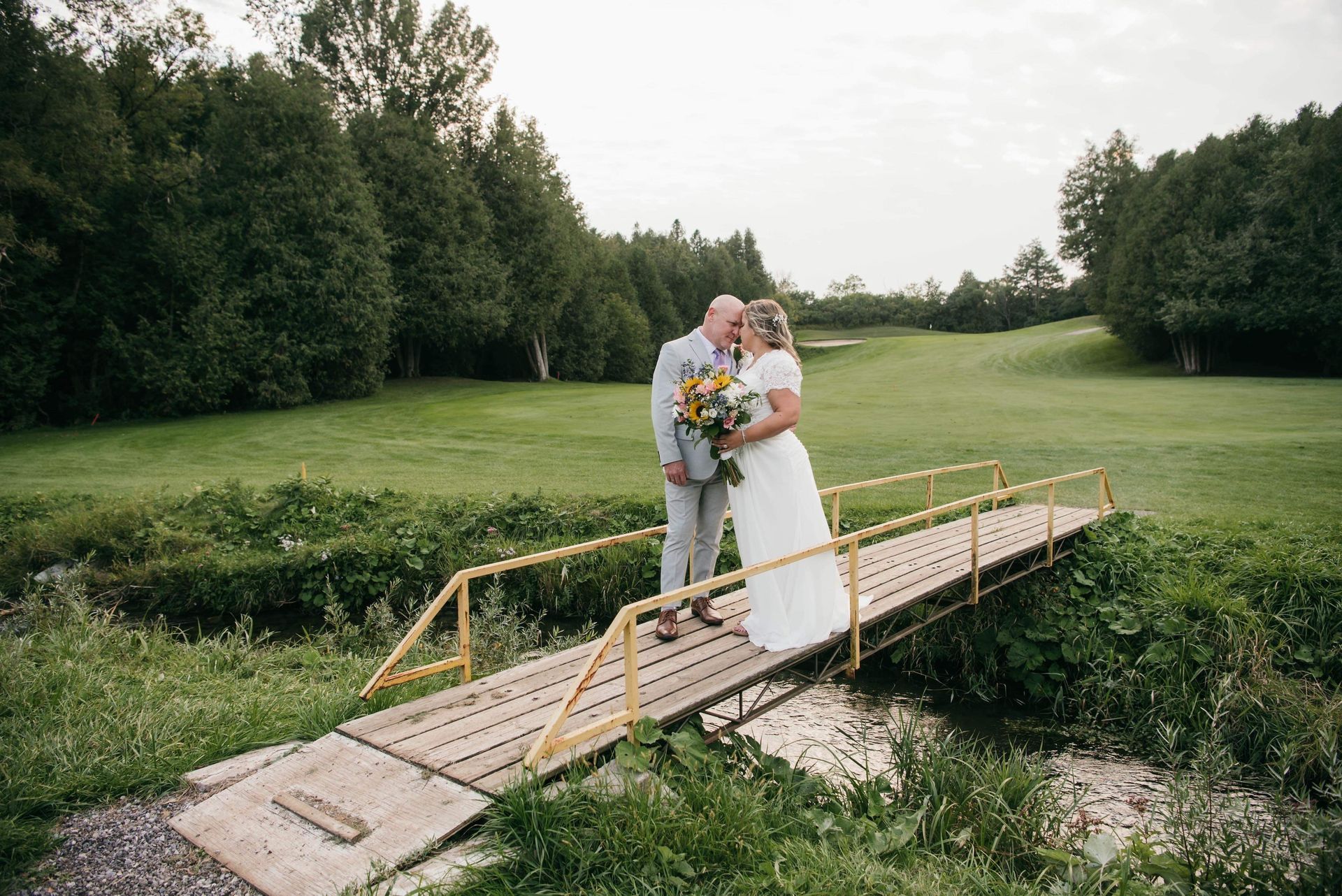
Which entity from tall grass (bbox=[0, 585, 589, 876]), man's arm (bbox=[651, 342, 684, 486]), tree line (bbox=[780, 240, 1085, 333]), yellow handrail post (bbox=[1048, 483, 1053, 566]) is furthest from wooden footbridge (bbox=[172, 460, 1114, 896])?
tree line (bbox=[780, 240, 1085, 333])

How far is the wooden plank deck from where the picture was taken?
13.3 ft

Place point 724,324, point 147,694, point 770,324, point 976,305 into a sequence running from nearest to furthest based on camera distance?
point 770,324
point 724,324
point 147,694
point 976,305

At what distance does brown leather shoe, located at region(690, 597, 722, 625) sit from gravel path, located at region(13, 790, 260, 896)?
3256 mm

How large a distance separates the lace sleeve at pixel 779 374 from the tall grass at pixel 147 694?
3.16 meters

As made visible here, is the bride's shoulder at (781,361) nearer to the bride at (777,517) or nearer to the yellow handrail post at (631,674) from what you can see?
the bride at (777,517)

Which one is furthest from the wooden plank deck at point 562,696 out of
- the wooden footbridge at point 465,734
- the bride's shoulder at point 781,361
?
the bride's shoulder at point 781,361

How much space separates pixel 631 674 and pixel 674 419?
1724 millimetres

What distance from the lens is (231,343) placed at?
84.6 feet

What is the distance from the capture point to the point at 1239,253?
32375mm

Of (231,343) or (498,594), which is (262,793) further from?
(231,343)

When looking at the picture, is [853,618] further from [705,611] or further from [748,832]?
[748,832]

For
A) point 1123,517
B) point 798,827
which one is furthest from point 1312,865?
point 1123,517

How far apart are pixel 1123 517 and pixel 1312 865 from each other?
6.80m

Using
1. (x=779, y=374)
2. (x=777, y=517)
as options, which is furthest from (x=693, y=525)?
(x=779, y=374)
